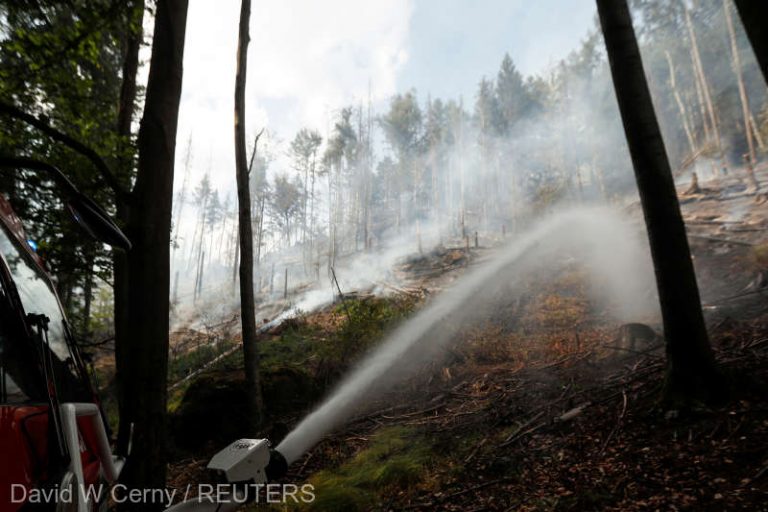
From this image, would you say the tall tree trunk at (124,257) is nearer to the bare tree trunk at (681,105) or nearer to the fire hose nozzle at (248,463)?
the fire hose nozzle at (248,463)

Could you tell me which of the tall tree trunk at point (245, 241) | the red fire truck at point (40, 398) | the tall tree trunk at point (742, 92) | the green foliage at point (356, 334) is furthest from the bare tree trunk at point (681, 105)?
the red fire truck at point (40, 398)

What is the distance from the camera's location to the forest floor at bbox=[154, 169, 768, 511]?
3.53 metres

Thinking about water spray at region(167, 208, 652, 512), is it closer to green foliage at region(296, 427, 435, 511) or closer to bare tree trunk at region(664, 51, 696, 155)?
green foliage at region(296, 427, 435, 511)

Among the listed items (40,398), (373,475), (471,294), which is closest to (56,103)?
(40,398)

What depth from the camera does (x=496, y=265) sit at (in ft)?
72.7

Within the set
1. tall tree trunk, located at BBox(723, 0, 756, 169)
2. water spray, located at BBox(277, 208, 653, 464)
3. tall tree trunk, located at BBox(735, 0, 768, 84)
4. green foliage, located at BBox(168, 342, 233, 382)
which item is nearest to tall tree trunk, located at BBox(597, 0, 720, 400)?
tall tree trunk, located at BBox(735, 0, 768, 84)

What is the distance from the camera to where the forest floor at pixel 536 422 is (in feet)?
11.6

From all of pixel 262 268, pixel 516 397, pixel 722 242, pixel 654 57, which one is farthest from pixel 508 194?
pixel 516 397

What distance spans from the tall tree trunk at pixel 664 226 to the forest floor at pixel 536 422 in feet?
1.33

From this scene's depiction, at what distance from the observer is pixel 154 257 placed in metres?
3.35

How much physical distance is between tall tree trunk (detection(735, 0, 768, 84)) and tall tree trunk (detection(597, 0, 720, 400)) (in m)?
1.30

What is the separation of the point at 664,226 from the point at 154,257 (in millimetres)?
5555

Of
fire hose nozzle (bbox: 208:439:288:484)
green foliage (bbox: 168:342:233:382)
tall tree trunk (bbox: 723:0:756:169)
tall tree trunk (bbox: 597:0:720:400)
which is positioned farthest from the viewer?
tall tree trunk (bbox: 723:0:756:169)

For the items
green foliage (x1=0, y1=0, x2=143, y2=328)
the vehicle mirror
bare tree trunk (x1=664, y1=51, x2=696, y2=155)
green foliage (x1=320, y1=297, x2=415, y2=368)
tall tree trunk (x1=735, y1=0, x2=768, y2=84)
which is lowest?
green foliage (x1=320, y1=297, x2=415, y2=368)
